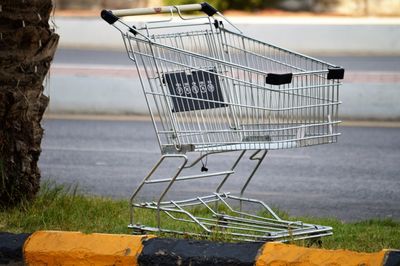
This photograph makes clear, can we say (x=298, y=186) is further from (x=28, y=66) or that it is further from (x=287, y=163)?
(x=28, y=66)

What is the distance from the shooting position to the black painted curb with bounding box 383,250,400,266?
578cm

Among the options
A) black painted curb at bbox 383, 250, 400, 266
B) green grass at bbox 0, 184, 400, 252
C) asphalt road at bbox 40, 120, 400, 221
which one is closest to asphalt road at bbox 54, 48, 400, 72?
asphalt road at bbox 40, 120, 400, 221

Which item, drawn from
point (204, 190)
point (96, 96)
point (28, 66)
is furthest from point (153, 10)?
point (96, 96)

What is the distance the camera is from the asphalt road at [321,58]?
22.3 meters

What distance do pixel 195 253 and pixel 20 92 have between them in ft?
7.15

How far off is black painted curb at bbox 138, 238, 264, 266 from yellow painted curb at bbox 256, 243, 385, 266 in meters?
0.08

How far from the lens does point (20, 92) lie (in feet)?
25.5

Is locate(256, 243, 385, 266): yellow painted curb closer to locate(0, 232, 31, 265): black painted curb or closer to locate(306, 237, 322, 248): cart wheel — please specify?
locate(306, 237, 322, 248): cart wheel

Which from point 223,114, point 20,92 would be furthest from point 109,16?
point 20,92

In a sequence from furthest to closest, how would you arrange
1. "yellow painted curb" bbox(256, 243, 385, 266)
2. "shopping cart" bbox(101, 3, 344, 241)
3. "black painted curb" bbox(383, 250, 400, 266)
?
"shopping cart" bbox(101, 3, 344, 241)
"yellow painted curb" bbox(256, 243, 385, 266)
"black painted curb" bbox(383, 250, 400, 266)

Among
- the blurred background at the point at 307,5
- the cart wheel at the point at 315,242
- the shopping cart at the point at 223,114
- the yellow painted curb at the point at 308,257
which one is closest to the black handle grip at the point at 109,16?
the shopping cart at the point at 223,114

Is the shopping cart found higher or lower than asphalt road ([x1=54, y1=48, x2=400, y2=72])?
higher

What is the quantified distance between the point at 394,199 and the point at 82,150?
4569 millimetres

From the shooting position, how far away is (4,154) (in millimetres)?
7766
